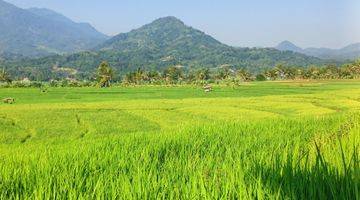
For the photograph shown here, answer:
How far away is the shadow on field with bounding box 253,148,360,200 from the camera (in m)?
2.66

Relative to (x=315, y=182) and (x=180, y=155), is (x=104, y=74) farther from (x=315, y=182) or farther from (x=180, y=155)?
(x=315, y=182)

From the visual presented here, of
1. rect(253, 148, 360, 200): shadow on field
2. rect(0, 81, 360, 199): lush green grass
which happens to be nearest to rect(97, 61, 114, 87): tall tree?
rect(0, 81, 360, 199): lush green grass

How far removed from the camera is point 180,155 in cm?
690

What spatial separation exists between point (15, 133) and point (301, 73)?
13876 centimetres

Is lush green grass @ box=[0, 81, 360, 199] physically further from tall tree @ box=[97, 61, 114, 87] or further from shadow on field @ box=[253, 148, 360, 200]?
tall tree @ box=[97, 61, 114, 87]

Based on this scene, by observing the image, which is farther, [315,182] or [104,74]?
[104,74]

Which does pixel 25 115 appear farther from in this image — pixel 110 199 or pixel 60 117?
pixel 110 199

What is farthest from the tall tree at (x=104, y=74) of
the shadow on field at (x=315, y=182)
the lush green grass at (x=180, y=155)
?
the shadow on field at (x=315, y=182)

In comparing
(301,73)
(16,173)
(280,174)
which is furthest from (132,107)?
(301,73)

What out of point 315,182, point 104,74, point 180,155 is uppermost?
point 315,182

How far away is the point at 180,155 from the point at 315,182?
408 cm

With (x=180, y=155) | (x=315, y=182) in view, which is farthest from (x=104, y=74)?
(x=315, y=182)

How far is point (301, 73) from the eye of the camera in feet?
495

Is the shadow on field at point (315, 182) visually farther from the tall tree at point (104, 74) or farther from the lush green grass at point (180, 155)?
the tall tree at point (104, 74)
